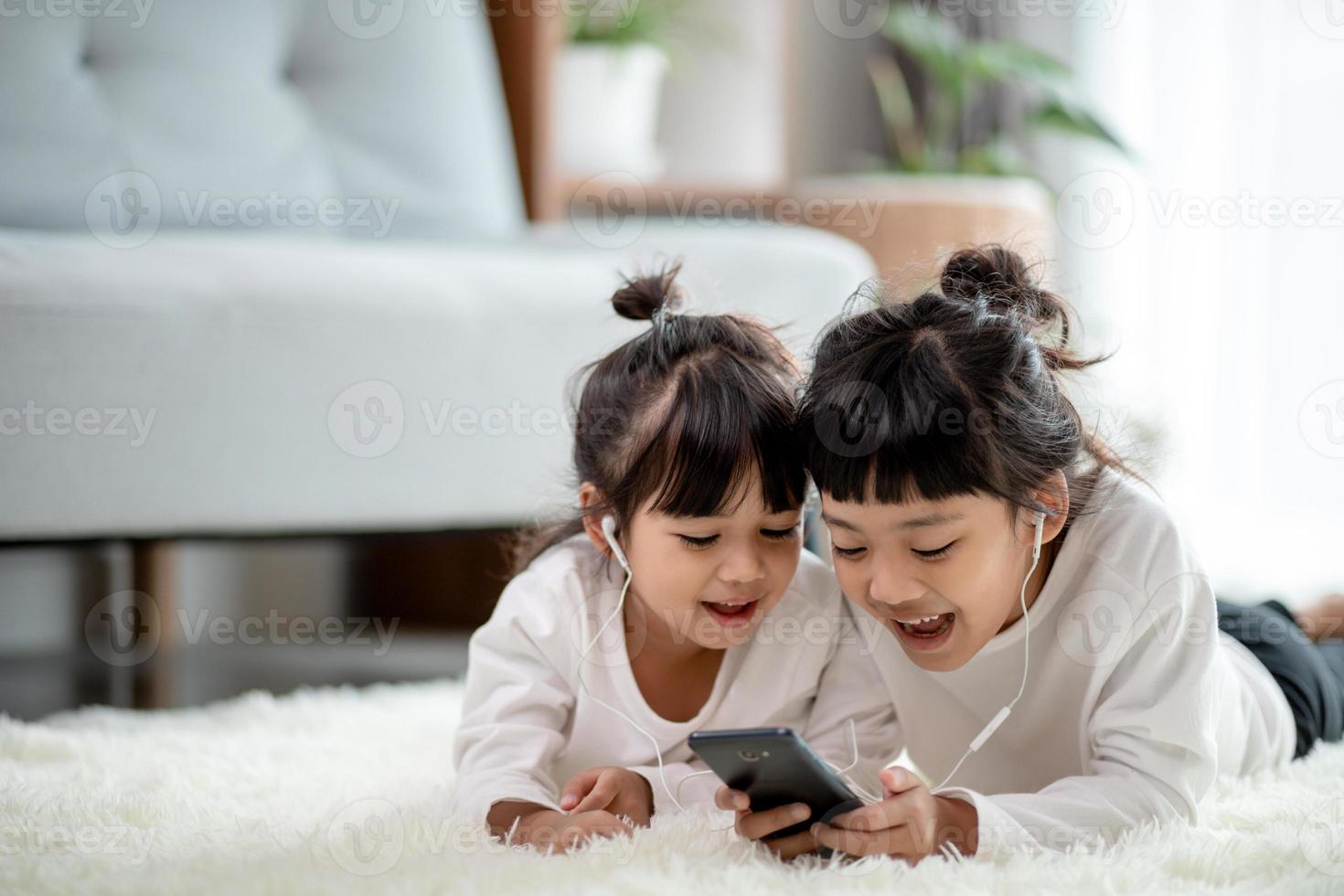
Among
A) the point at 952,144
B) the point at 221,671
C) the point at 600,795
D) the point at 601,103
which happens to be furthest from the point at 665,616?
the point at 952,144

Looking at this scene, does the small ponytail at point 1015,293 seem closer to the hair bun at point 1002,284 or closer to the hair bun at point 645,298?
the hair bun at point 1002,284

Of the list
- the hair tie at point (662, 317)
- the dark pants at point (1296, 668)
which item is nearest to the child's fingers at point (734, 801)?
the hair tie at point (662, 317)

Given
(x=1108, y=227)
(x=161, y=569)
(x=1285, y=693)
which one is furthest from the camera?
(x=1108, y=227)

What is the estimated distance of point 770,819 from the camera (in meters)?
0.82

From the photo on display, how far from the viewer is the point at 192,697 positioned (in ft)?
4.66

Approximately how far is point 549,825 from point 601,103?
1844mm

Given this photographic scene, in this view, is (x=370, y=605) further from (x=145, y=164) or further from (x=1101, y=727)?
(x=1101, y=727)

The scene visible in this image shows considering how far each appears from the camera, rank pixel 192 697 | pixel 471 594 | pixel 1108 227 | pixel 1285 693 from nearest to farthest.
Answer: pixel 1285 693 < pixel 192 697 < pixel 471 594 < pixel 1108 227

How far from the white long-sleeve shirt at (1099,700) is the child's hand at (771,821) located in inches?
4.3

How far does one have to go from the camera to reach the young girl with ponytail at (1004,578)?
2.79 ft

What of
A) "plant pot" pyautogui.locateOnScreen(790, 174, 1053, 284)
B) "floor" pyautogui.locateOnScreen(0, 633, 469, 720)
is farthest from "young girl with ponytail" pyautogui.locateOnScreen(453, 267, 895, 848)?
"plant pot" pyautogui.locateOnScreen(790, 174, 1053, 284)

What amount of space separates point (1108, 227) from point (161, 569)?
197 centimetres

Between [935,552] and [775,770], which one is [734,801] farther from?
[935,552]

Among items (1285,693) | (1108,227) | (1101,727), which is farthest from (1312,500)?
(1101,727)
